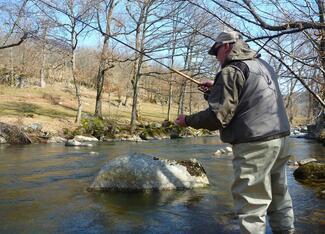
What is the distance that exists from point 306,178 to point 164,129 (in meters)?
20.5

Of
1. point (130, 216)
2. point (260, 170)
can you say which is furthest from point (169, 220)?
point (260, 170)

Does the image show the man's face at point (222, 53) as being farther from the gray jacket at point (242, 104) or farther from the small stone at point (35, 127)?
the small stone at point (35, 127)

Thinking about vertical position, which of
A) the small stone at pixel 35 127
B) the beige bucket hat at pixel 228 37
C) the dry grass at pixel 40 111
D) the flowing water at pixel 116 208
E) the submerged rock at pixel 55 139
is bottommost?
the submerged rock at pixel 55 139

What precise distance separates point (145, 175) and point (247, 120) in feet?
14.0

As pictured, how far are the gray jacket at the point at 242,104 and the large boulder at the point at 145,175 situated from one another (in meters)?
4.00

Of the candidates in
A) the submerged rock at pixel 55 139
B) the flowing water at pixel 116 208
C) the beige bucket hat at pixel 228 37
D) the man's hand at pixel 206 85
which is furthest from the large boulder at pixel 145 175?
the submerged rock at pixel 55 139

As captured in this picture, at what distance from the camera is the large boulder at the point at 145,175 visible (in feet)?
25.3

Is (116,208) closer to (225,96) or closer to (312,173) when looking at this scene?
(225,96)

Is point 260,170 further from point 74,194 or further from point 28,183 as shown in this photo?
point 28,183

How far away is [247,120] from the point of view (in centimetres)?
382

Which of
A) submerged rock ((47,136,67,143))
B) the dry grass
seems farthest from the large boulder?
the dry grass

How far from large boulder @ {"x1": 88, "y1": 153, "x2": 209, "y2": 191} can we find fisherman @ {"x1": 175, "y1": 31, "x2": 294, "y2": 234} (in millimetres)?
3906

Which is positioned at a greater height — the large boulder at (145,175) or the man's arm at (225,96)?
the man's arm at (225,96)

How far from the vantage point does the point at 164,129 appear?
29484mm
